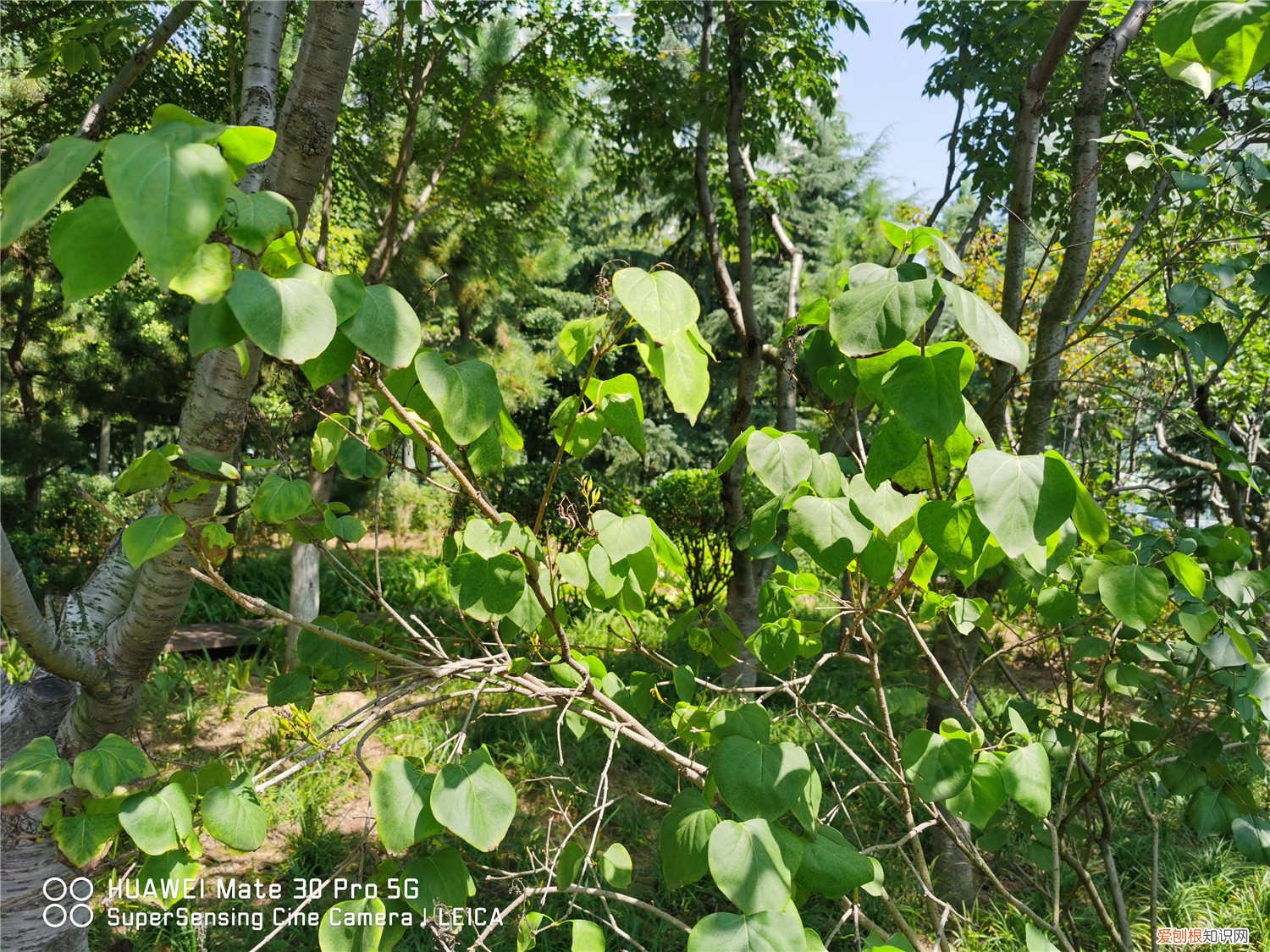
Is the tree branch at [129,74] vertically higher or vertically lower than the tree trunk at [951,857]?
Answer: higher

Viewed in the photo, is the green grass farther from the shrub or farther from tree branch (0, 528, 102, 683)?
the shrub

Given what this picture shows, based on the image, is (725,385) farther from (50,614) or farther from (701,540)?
(50,614)

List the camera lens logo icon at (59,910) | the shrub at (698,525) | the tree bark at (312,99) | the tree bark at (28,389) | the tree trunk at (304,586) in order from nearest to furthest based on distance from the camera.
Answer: the tree bark at (312,99) → the camera lens logo icon at (59,910) → the tree trunk at (304,586) → the shrub at (698,525) → the tree bark at (28,389)

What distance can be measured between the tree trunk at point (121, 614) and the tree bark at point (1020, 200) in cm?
151

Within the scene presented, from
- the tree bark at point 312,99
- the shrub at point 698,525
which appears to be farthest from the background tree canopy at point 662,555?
the shrub at point 698,525

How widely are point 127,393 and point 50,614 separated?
5914 millimetres

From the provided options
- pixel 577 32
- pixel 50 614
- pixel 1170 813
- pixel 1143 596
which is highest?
pixel 577 32

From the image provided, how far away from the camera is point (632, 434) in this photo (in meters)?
0.92

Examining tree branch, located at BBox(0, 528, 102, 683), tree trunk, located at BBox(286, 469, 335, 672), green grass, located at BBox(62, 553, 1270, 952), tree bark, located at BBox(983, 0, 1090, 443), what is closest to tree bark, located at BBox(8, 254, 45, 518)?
green grass, located at BBox(62, 553, 1270, 952)

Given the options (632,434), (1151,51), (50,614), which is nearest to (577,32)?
(1151,51)

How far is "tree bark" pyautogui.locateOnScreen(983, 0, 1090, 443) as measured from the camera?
1.89 metres

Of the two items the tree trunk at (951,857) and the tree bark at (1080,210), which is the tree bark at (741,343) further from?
the tree bark at (1080,210)

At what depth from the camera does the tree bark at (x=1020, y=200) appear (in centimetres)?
189

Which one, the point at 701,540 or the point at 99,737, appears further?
the point at 701,540
